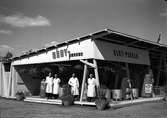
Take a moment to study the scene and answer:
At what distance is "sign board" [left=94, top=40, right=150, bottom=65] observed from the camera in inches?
490

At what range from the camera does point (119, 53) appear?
550 inches

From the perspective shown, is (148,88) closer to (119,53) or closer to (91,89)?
(119,53)

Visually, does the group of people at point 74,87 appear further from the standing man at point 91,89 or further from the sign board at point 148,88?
the sign board at point 148,88

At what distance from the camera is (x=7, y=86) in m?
17.7

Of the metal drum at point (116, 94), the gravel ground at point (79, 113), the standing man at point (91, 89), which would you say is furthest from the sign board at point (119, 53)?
the gravel ground at point (79, 113)

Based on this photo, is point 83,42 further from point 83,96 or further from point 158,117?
point 158,117

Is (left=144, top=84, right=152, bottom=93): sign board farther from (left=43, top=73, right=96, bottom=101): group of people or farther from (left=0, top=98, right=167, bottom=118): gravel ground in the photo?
(left=0, top=98, right=167, bottom=118): gravel ground

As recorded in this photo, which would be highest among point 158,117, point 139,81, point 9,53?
point 9,53

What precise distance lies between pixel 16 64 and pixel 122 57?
284 inches

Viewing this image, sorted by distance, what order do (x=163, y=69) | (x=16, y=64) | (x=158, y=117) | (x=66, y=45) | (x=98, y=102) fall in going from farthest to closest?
(x=163, y=69)
(x=16, y=64)
(x=66, y=45)
(x=98, y=102)
(x=158, y=117)

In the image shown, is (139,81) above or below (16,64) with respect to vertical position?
below

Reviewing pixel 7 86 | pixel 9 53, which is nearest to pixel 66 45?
pixel 7 86

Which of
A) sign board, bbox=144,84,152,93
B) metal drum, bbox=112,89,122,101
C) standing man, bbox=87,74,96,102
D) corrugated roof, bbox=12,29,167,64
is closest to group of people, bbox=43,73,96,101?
standing man, bbox=87,74,96,102

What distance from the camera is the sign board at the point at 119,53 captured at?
12445mm
